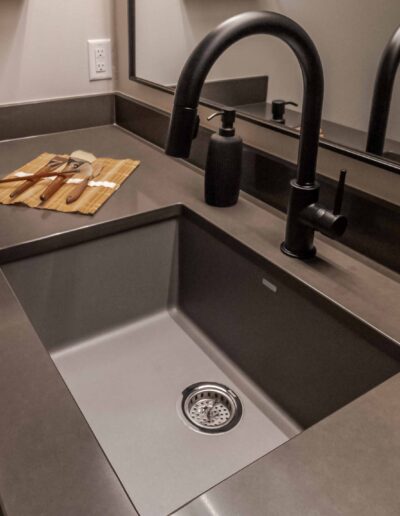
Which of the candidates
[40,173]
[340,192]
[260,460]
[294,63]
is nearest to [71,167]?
[40,173]

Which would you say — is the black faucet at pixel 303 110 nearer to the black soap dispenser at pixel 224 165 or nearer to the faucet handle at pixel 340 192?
the faucet handle at pixel 340 192

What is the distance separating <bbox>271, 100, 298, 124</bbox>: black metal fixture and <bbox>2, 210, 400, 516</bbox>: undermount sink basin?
25 centimetres

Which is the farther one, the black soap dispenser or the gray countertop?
the black soap dispenser

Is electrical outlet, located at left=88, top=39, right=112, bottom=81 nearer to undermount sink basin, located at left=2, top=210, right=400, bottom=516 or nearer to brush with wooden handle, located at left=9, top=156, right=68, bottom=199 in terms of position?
brush with wooden handle, located at left=9, top=156, right=68, bottom=199

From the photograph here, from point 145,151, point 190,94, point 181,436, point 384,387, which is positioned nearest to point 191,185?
point 145,151

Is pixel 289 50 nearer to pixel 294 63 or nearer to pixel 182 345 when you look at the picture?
pixel 294 63

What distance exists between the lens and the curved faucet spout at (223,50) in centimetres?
64

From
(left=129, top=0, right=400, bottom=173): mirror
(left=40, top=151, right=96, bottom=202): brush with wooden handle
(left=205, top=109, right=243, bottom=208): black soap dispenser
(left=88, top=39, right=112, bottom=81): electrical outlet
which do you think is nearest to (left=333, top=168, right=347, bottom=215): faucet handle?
(left=129, top=0, right=400, bottom=173): mirror

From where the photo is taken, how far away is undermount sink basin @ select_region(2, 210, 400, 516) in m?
0.70

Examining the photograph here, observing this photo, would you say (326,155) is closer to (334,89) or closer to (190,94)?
(334,89)

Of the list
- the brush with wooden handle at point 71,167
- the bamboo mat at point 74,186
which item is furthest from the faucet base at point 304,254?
the brush with wooden handle at point 71,167

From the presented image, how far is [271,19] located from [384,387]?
478mm

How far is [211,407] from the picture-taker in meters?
0.83

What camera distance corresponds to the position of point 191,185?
3.54 feet
